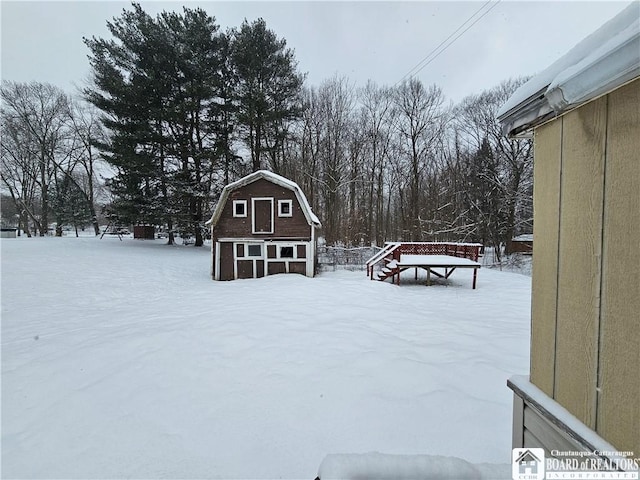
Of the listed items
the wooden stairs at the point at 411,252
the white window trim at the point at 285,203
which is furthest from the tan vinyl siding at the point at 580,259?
the white window trim at the point at 285,203

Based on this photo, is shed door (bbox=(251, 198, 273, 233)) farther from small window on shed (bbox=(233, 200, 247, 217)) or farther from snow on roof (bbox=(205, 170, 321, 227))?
snow on roof (bbox=(205, 170, 321, 227))

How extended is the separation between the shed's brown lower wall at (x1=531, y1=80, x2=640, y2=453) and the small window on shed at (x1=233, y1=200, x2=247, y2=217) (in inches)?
451

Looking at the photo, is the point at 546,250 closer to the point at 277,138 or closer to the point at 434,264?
the point at 434,264

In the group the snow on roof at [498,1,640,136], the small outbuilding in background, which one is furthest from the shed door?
the snow on roof at [498,1,640,136]

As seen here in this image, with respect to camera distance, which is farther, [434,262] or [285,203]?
[285,203]

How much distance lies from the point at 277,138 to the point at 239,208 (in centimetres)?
983

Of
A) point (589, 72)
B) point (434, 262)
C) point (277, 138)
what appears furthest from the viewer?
point (277, 138)

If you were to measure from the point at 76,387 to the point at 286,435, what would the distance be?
2611 mm

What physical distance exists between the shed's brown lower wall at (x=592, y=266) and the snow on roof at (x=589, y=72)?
96mm

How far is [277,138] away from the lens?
20.0 meters

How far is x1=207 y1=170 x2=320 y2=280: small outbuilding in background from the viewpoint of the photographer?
1200 centimetres

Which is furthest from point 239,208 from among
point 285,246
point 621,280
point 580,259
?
point 621,280

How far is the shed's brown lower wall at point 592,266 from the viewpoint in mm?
1013

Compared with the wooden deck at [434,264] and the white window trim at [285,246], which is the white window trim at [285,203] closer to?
the white window trim at [285,246]
